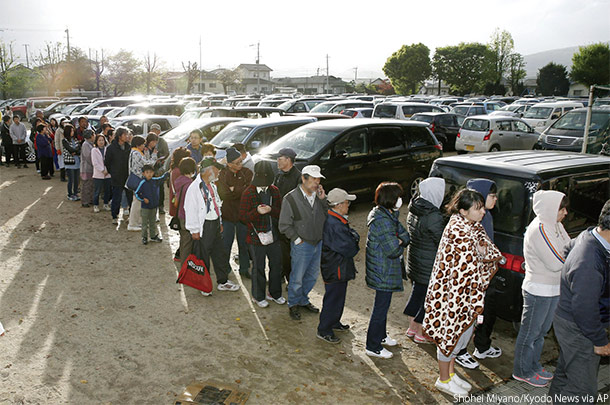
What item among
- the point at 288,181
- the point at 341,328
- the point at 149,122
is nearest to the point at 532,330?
the point at 341,328

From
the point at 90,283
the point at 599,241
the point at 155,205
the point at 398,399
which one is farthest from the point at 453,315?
the point at 155,205

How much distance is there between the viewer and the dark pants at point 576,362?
3.43 meters

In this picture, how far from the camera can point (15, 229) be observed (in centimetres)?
897

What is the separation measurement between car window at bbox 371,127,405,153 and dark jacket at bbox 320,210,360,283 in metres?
5.31

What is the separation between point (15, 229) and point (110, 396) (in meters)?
6.35

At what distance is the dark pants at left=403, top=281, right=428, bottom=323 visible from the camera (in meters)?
5.04

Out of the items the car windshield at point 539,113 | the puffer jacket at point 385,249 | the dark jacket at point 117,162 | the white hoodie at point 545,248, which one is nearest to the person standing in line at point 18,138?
the dark jacket at point 117,162

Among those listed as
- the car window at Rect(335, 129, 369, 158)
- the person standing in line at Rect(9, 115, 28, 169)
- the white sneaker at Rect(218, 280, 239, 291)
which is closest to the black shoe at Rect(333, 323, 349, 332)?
the white sneaker at Rect(218, 280, 239, 291)

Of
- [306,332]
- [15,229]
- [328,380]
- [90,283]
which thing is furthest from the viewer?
[15,229]

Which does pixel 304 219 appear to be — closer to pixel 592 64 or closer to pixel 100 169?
pixel 100 169

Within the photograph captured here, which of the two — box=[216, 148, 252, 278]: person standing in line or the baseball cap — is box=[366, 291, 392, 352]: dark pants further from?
box=[216, 148, 252, 278]: person standing in line

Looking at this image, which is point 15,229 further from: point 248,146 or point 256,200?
point 256,200

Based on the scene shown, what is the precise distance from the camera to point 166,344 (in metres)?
4.97

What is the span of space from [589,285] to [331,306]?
2.50 metres
